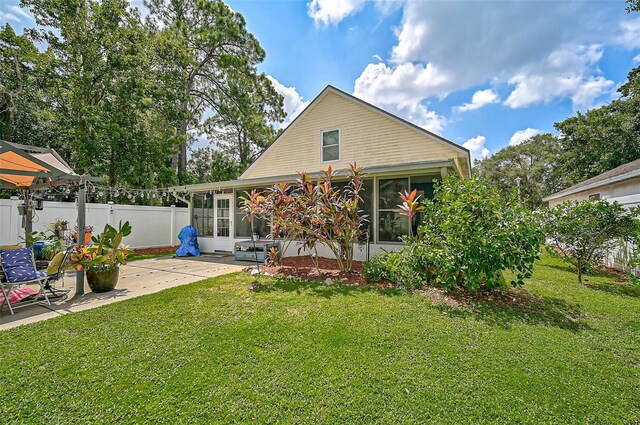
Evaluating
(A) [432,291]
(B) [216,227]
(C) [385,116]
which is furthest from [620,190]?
(B) [216,227]

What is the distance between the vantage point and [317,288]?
17.1ft

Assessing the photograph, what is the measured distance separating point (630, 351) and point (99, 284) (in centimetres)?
796

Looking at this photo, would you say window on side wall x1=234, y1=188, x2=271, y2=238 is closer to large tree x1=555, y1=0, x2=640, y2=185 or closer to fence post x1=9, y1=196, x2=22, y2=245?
fence post x1=9, y1=196, x2=22, y2=245

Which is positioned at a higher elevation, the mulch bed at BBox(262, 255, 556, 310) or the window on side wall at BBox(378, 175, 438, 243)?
the window on side wall at BBox(378, 175, 438, 243)

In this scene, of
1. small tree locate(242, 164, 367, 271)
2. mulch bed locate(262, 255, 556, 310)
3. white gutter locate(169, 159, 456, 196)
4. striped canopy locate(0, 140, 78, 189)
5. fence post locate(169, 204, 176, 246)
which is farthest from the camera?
fence post locate(169, 204, 176, 246)

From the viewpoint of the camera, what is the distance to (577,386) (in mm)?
2414

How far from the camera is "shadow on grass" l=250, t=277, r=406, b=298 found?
487 cm

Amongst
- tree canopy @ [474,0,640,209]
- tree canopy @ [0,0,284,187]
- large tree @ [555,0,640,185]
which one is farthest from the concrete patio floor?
large tree @ [555,0,640,185]

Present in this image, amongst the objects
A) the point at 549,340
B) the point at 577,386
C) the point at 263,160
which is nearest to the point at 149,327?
the point at 577,386

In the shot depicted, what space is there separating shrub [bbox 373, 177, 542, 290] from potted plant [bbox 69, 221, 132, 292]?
5.47 metres

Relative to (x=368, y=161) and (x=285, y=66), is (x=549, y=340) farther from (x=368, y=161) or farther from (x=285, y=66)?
(x=285, y=66)

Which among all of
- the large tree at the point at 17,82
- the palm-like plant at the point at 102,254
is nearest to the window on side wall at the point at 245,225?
the palm-like plant at the point at 102,254

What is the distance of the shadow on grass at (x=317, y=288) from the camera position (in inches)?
192

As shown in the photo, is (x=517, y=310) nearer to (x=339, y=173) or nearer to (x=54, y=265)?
(x=339, y=173)
